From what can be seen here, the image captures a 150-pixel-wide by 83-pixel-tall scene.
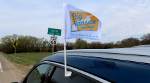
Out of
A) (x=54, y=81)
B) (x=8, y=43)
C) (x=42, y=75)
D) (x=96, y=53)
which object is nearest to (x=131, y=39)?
(x=42, y=75)

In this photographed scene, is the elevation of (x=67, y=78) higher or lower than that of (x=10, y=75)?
higher

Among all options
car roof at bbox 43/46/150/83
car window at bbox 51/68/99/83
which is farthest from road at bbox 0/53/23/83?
car roof at bbox 43/46/150/83

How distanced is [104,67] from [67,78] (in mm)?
661

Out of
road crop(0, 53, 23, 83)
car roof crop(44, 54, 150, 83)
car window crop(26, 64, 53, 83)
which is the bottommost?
road crop(0, 53, 23, 83)

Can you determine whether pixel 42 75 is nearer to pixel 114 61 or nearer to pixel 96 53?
pixel 96 53

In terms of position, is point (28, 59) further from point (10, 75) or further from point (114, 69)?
point (114, 69)

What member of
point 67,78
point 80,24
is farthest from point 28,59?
point 67,78

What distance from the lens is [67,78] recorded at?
323cm

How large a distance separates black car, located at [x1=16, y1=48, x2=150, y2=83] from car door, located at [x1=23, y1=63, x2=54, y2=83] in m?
0.09

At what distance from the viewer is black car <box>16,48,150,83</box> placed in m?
2.28

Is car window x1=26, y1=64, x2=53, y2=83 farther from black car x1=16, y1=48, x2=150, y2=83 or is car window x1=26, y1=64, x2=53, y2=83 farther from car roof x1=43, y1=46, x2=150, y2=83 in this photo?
car roof x1=43, y1=46, x2=150, y2=83

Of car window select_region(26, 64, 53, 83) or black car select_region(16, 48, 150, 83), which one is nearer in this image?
black car select_region(16, 48, 150, 83)

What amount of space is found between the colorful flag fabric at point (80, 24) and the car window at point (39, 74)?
1.97 feet

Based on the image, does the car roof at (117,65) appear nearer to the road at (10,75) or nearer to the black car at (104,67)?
the black car at (104,67)
